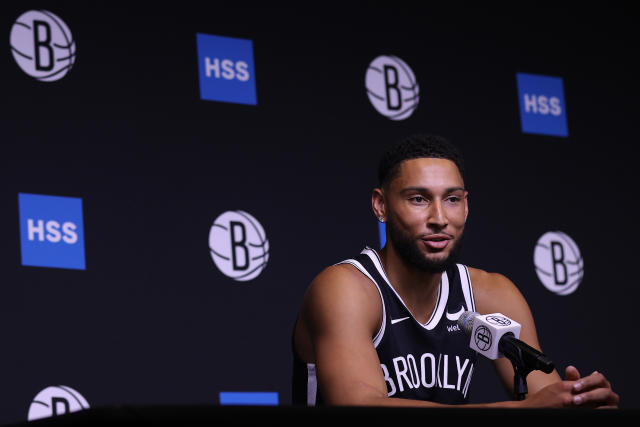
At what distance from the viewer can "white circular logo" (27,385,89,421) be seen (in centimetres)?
245

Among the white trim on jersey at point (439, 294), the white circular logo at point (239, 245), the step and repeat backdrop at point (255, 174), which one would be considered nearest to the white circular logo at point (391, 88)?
the step and repeat backdrop at point (255, 174)

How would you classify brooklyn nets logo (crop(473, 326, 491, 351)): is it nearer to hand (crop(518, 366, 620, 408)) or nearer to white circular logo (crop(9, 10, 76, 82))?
hand (crop(518, 366, 620, 408))

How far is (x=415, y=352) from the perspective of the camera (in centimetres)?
202

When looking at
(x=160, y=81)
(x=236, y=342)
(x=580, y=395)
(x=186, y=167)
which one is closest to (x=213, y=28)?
(x=160, y=81)

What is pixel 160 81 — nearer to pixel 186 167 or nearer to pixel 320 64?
pixel 186 167

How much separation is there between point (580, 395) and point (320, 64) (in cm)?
172

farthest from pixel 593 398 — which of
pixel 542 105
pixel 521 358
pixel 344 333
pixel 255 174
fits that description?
pixel 542 105

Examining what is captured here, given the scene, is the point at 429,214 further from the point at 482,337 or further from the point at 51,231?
the point at 51,231

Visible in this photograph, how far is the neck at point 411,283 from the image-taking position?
81.4 inches

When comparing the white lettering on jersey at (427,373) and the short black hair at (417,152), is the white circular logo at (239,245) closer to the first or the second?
the short black hair at (417,152)

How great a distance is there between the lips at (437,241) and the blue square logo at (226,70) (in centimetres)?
107

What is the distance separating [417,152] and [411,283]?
0.91 feet

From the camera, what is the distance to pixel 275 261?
2840mm

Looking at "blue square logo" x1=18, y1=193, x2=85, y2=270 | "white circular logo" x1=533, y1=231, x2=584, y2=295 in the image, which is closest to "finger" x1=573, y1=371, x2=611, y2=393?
"blue square logo" x1=18, y1=193, x2=85, y2=270
